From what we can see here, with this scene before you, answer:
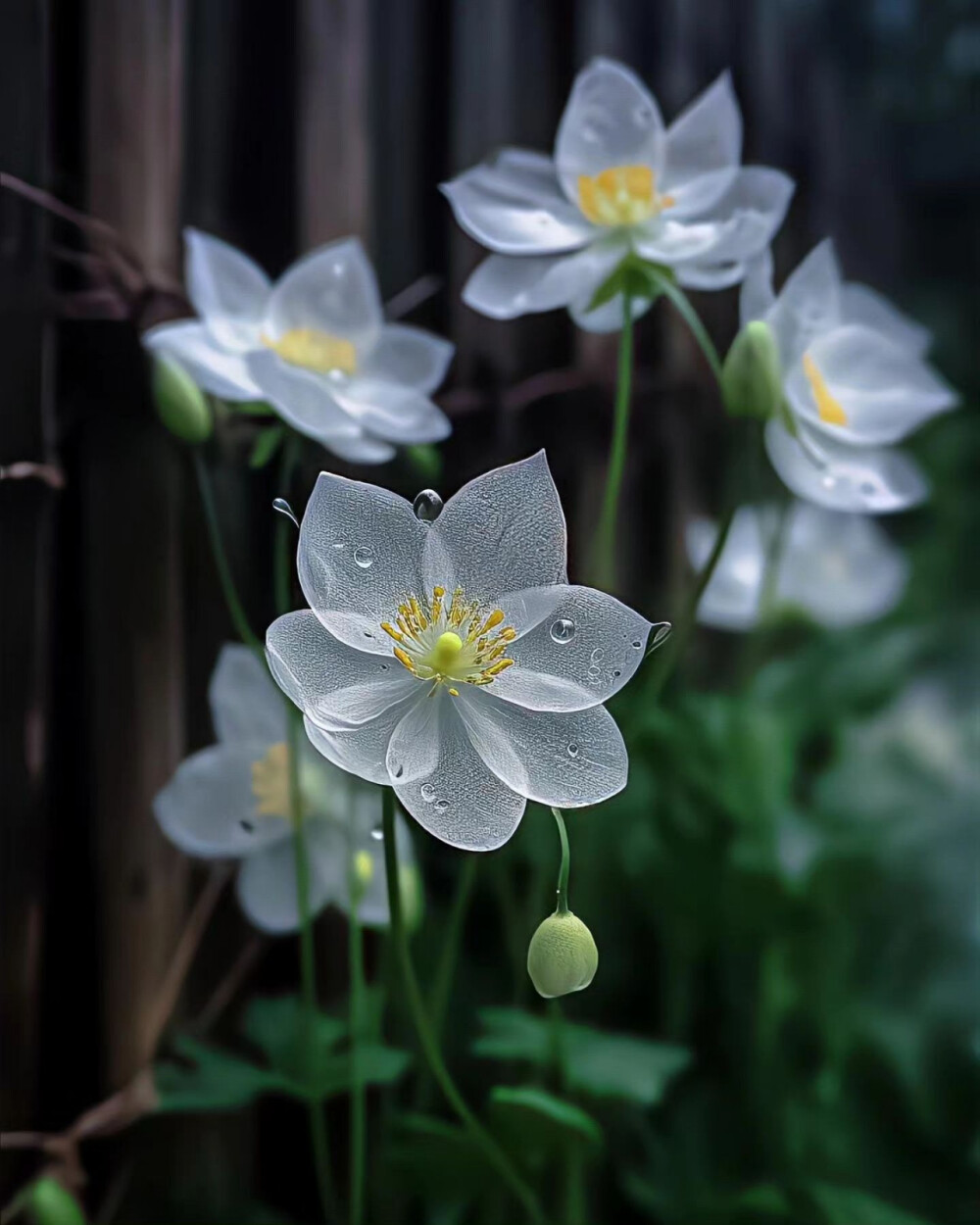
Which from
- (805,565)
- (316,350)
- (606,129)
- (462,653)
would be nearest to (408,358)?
(316,350)

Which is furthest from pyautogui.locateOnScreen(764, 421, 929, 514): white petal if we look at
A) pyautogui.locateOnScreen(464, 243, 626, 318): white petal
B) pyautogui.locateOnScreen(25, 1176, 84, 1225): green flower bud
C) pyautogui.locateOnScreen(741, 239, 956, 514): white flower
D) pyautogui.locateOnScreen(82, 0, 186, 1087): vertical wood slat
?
pyautogui.locateOnScreen(25, 1176, 84, 1225): green flower bud

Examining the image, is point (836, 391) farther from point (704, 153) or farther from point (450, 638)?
point (450, 638)

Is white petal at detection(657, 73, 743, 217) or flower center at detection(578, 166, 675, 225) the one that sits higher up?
white petal at detection(657, 73, 743, 217)

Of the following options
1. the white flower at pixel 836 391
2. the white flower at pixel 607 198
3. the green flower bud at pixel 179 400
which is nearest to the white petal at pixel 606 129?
the white flower at pixel 607 198

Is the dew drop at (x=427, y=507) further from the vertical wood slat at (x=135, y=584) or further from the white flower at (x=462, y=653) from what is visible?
the vertical wood slat at (x=135, y=584)

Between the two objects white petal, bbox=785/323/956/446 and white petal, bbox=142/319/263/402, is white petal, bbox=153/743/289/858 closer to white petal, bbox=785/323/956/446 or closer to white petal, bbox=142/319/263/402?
white petal, bbox=142/319/263/402

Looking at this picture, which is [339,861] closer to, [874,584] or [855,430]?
[855,430]

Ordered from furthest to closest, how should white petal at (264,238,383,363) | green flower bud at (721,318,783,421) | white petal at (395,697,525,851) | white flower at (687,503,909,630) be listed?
white flower at (687,503,909,630), white petal at (264,238,383,363), green flower bud at (721,318,783,421), white petal at (395,697,525,851)
